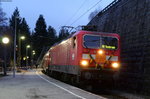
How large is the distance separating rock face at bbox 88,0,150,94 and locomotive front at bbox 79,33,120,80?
1520mm

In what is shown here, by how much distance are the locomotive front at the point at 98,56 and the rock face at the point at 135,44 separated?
152cm

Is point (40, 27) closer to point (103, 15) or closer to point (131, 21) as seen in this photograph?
point (103, 15)

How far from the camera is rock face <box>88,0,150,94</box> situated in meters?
18.1

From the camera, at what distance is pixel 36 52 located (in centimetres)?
13375

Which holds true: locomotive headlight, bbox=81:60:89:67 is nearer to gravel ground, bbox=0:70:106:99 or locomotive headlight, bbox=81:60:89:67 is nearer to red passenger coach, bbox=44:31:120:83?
red passenger coach, bbox=44:31:120:83

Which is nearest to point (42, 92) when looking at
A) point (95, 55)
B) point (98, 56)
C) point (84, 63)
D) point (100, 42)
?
point (84, 63)

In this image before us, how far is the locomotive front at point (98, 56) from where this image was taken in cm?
1792

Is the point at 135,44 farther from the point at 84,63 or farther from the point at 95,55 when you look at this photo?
the point at 84,63

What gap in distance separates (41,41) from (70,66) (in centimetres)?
11350

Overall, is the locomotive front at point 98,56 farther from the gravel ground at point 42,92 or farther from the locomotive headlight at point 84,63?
the gravel ground at point 42,92

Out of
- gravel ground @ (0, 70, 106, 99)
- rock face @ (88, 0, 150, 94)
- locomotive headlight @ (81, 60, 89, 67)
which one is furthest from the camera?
rock face @ (88, 0, 150, 94)

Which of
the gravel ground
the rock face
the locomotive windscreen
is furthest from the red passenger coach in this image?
the rock face

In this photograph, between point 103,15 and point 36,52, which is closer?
point 103,15

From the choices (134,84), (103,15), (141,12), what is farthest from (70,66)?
(103,15)
